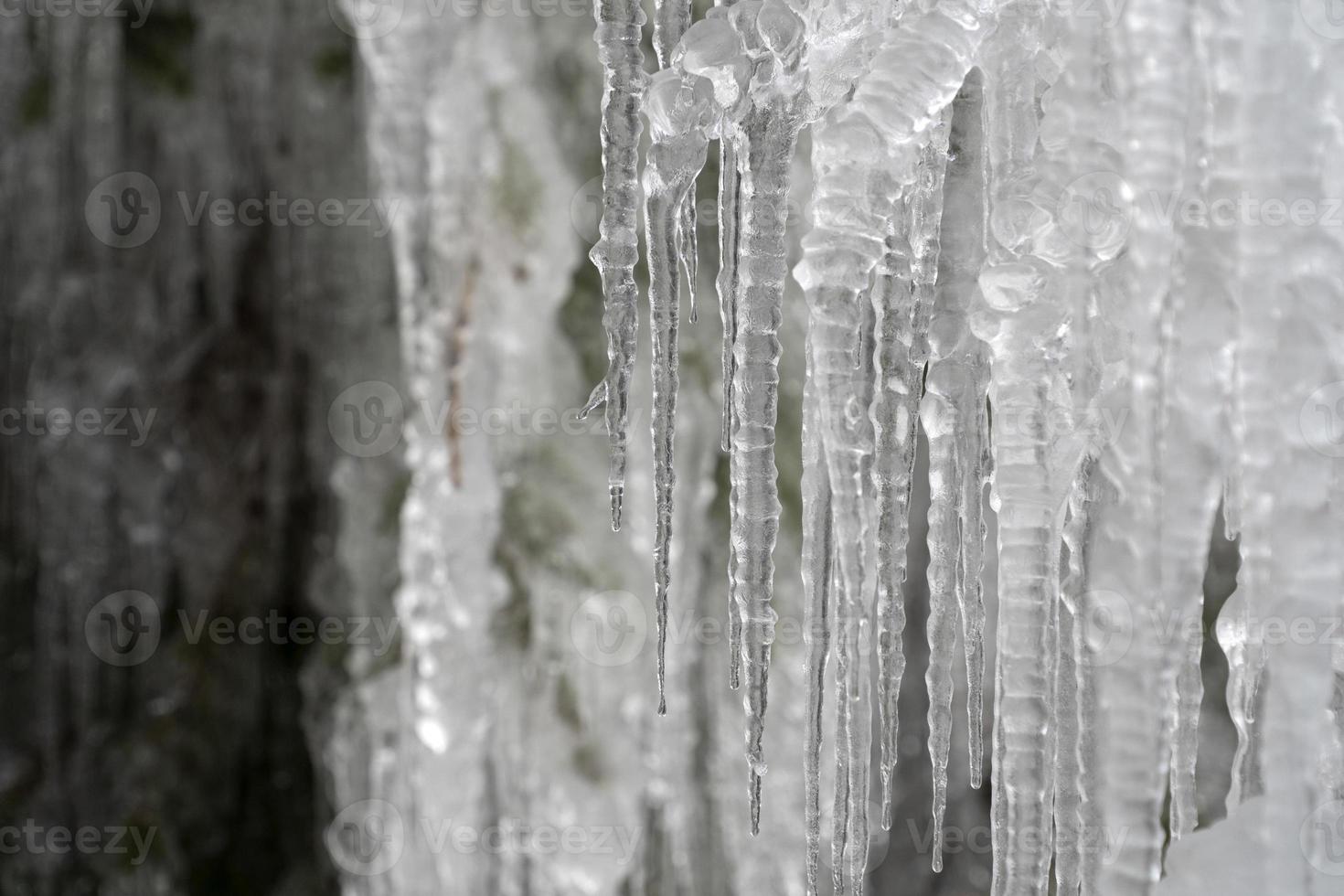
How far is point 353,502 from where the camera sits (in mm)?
2117

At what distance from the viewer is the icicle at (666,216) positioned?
0.65 meters

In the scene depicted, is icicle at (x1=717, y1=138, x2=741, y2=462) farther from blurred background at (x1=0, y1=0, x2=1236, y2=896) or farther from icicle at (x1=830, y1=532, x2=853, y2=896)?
blurred background at (x1=0, y1=0, x2=1236, y2=896)

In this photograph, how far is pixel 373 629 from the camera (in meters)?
2.06

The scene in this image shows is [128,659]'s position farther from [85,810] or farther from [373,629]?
[373,629]

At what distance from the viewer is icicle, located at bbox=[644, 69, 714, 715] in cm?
65

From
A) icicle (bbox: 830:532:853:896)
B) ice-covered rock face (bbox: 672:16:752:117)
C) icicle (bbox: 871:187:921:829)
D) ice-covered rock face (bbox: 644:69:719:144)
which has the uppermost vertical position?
ice-covered rock face (bbox: 672:16:752:117)

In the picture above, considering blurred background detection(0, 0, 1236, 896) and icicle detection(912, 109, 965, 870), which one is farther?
blurred background detection(0, 0, 1236, 896)

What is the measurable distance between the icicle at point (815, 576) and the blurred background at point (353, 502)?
1071 millimetres

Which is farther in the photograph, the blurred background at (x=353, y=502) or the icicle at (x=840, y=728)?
the blurred background at (x=353, y=502)

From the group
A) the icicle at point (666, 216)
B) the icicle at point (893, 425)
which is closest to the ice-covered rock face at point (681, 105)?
the icicle at point (666, 216)

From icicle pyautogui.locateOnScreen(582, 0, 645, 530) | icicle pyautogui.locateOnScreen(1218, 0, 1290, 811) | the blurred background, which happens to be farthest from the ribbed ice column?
the blurred background

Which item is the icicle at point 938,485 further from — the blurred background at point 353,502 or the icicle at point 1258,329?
the blurred background at point 353,502

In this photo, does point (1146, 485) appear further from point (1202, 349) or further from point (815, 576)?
point (815, 576)

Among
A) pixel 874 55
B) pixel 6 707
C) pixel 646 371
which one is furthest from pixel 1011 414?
pixel 6 707
